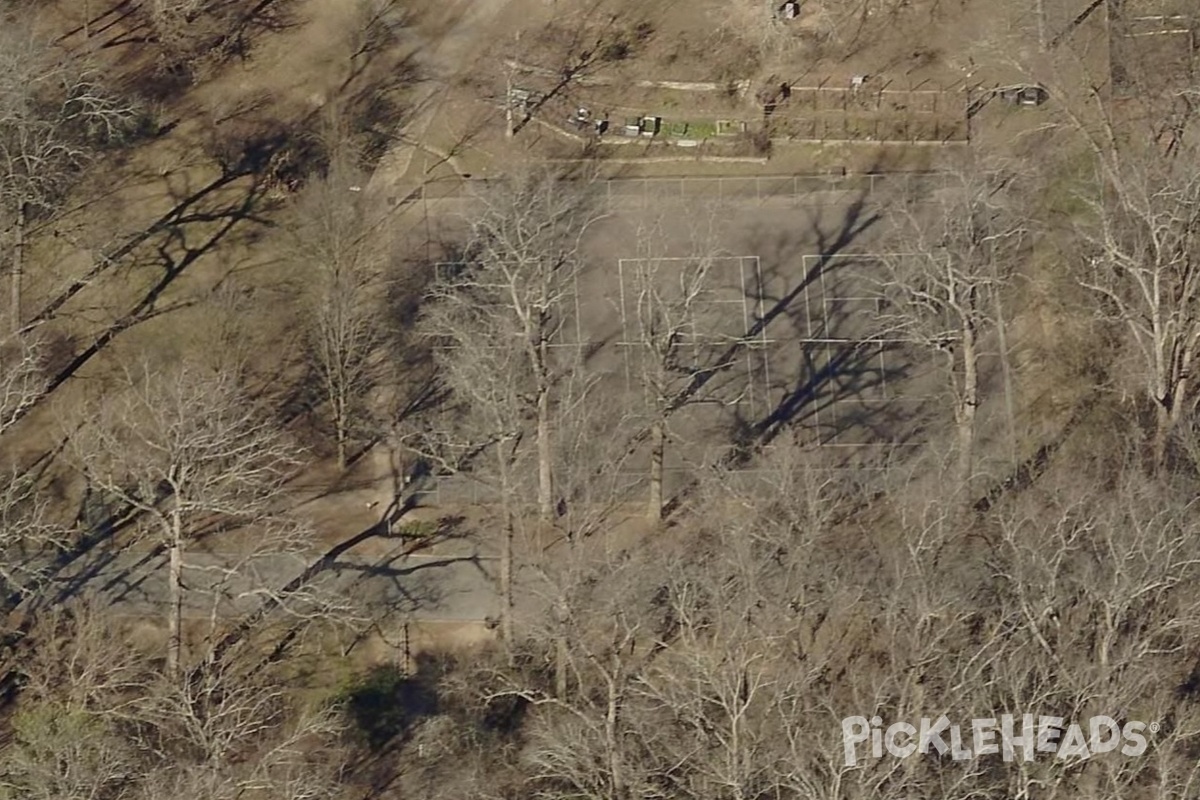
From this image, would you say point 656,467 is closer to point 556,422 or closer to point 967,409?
point 556,422

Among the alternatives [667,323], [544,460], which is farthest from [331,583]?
[667,323]

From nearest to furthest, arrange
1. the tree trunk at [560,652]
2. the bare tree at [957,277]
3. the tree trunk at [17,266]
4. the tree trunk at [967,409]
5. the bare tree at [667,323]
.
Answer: the tree trunk at [560,652] < the tree trunk at [967,409] < the bare tree at [957,277] < the bare tree at [667,323] < the tree trunk at [17,266]

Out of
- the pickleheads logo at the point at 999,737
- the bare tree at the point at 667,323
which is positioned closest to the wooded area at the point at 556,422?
the bare tree at the point at 667,323

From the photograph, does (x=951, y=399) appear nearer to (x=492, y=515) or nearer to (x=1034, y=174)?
(x=1034, y=174)

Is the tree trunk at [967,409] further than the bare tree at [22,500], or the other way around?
the tree trunk at [967,409]

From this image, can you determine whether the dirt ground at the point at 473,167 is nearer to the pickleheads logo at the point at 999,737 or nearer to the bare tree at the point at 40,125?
the bare tree at the point at 40,125

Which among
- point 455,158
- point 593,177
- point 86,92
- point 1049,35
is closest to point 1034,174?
point 1049,35
